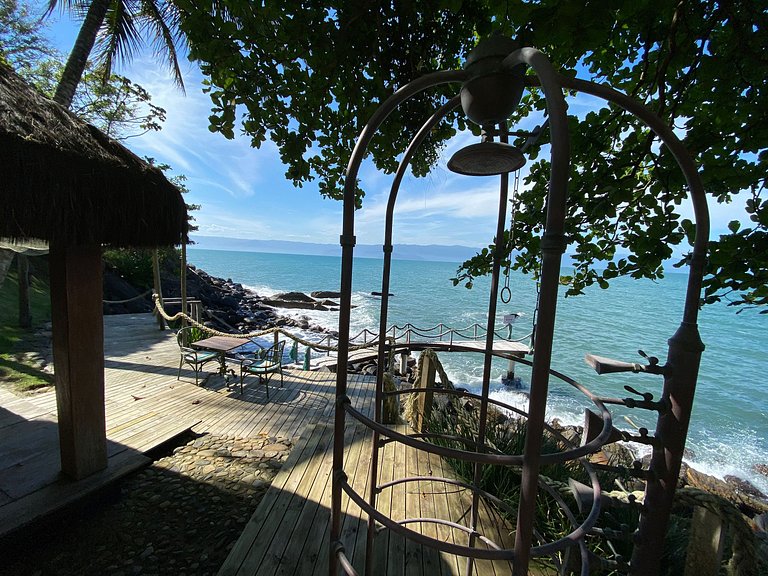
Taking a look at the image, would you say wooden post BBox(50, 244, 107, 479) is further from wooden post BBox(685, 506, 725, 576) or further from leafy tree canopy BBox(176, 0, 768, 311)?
wooden post BBox(685, 506, 725, 576)

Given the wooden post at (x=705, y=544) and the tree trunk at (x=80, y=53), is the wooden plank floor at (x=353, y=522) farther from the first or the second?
the tree trunk at (x=80, y=53)

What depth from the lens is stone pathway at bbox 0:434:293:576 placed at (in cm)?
263

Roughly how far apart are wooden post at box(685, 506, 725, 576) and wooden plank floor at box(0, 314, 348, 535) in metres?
4.54

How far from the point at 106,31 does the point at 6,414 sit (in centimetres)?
933

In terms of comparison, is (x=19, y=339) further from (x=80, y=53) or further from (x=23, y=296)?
(x=80, y=53)

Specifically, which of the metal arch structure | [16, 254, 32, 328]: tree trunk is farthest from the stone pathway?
[16, 254, 32, 328]: tree trunk

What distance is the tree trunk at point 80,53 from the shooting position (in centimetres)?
681

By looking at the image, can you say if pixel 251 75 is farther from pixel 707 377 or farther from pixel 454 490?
pixel 707 377

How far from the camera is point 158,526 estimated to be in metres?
3.04

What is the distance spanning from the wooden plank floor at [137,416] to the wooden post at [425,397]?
7.06 feet

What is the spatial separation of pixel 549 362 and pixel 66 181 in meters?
3.71

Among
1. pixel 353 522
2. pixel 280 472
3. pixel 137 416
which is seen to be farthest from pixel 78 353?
pixel 353 522

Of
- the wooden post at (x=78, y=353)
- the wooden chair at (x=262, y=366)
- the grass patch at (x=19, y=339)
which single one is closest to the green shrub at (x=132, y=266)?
the grass patch at (x=19, y=339)

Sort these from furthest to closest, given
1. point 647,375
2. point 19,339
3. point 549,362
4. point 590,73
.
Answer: point 647,375 → point 19,339 → point 590,73 → point 549,362
